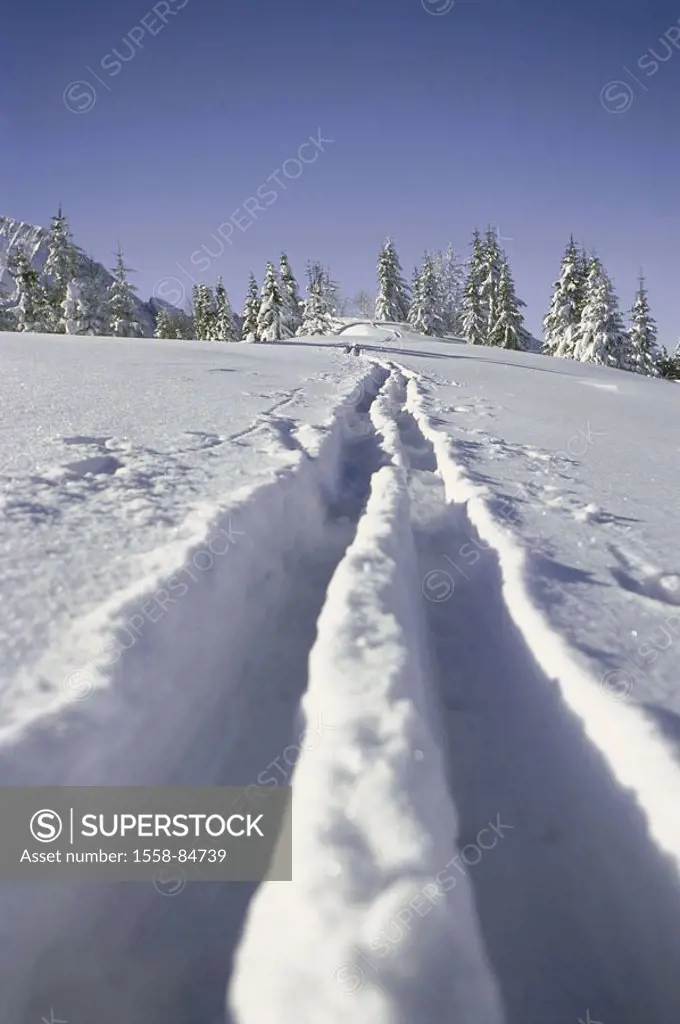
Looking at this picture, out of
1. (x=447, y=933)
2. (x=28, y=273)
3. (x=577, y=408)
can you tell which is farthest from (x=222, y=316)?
(x=447, y=933)

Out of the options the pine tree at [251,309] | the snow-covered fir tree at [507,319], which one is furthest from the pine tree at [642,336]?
the pine tree at [251,309]

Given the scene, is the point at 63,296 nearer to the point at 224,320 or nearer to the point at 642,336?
the point at 224,320

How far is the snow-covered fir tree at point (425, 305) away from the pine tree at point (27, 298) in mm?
32049

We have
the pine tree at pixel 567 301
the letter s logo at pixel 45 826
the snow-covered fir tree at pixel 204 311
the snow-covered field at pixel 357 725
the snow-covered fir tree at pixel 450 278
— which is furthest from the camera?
the snow-covered fir tree at pixel 450 278

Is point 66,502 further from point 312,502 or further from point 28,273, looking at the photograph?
point 28,273

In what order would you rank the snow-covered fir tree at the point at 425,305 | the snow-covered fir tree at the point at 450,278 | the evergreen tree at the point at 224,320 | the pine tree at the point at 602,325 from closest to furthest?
the pine tree at the point at 602,325, the snow-covered fir tree at the point at 425,305, the evergreen tree at the point at 224,320, the snow-covered fir tree at the point at 450,278

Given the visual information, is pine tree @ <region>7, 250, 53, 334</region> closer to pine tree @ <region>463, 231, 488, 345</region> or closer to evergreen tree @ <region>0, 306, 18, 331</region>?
evergreen tree @ <region>0, 306, 18, 331</region>

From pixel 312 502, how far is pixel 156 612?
7.43ft

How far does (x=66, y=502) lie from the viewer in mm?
3475

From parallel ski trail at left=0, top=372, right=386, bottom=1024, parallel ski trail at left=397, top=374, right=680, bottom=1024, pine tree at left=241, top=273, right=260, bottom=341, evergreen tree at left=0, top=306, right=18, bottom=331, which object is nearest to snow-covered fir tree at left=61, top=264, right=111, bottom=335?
evergreen tree at left=0, top=306, right=18, bottom=331

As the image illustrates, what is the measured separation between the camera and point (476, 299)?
47.3 m

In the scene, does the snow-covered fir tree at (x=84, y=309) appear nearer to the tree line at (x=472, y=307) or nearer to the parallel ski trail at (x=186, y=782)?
the tree line at (x=472, y=307)

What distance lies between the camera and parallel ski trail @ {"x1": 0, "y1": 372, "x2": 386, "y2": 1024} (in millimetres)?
1555

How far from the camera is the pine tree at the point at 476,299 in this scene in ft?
155
